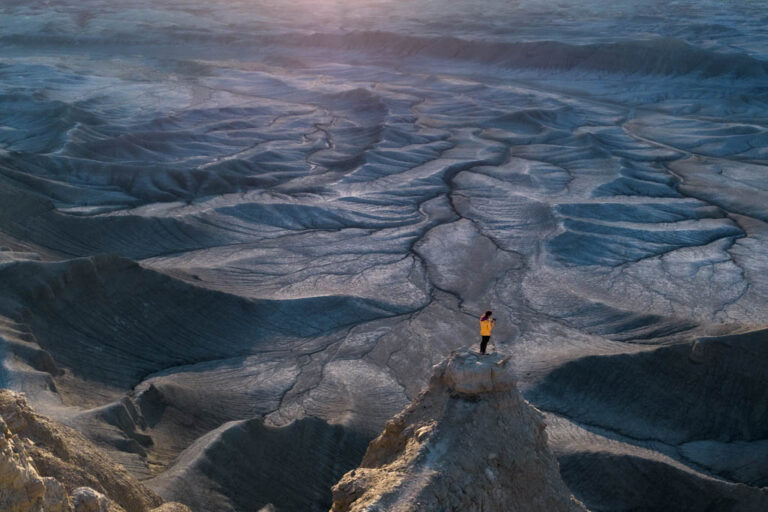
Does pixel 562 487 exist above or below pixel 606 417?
above

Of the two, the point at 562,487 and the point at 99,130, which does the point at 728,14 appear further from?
the point at 562,487

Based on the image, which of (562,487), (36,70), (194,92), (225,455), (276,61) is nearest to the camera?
(562,487)

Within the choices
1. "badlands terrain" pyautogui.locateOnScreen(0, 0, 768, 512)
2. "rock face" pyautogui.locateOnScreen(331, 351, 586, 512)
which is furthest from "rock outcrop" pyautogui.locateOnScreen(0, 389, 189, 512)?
"rock face" pyautogui.locateOnScreen(331, 351, 586, 512)

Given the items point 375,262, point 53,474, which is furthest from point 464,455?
point 375,262

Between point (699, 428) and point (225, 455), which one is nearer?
point (225, 455)

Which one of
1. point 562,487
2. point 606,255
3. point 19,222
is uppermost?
point 562,487

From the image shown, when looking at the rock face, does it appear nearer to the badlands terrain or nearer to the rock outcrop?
the rock outcrop

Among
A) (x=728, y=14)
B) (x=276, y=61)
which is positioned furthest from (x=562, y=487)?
(x=728, y=14)

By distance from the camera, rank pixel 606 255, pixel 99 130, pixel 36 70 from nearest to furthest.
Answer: pixel 606 255
pixel 99 130
pixel 36 70
